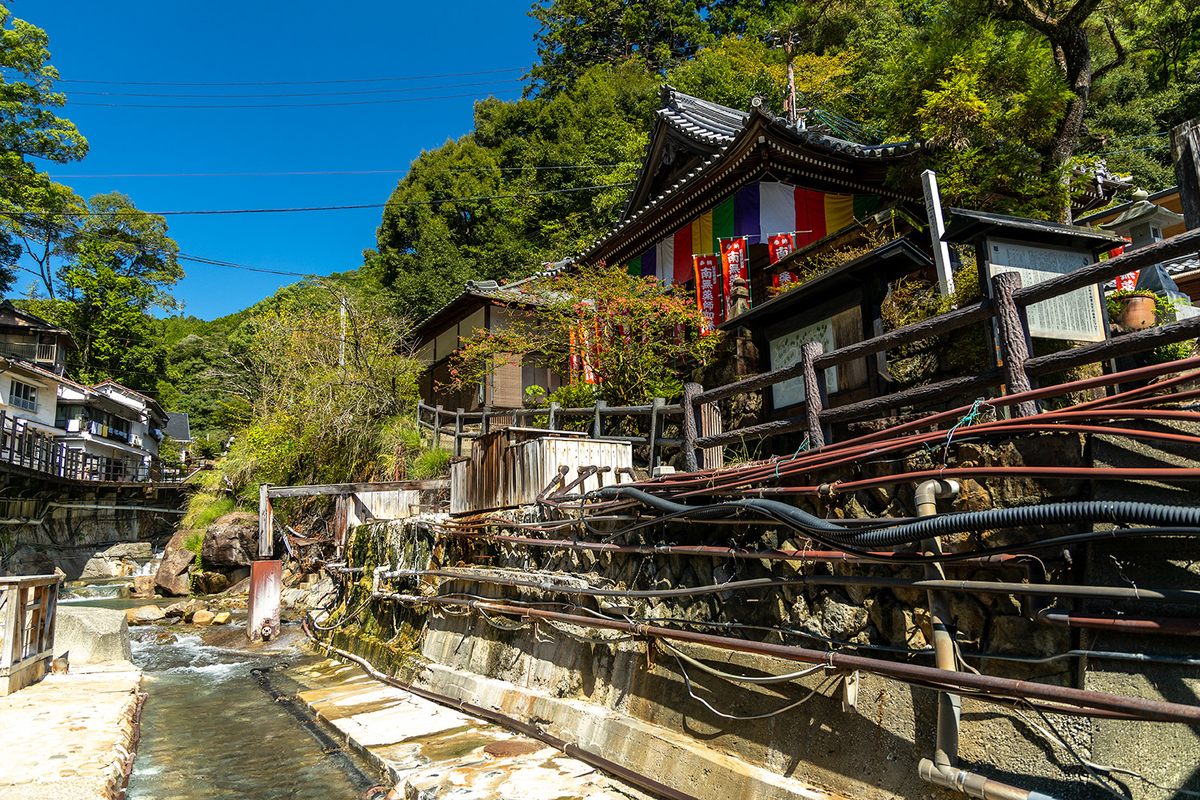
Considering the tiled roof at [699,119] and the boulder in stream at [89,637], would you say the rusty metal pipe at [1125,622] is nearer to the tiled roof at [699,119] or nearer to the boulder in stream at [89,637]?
the tiled roof at [699,119]

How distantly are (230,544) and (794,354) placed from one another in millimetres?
22729

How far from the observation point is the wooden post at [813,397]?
633 centimetres

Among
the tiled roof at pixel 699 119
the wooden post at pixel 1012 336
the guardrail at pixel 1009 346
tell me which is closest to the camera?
the guardrail at pixel 1009 346

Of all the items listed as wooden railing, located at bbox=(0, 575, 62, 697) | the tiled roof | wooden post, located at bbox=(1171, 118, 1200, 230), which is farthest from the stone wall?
the tiled roof

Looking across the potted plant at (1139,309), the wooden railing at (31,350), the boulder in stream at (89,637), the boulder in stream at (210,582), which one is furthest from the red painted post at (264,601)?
the wooden railing at (31,350)

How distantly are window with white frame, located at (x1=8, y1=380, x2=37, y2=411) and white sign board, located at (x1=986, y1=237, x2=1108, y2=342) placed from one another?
4584 centimetres

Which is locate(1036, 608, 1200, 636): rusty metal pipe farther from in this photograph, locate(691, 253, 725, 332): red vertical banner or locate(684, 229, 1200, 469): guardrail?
locate(691, 253, 725, 332): red vertical banner

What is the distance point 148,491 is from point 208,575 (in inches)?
984

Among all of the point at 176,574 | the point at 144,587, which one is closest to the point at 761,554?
the point at 176,574

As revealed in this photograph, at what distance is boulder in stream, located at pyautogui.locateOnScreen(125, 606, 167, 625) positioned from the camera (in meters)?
21.1

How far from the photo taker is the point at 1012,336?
485 centimetres

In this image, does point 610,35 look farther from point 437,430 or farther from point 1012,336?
point 1012,336

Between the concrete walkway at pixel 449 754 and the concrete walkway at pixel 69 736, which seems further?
the concrete walkway at pixel 449 754

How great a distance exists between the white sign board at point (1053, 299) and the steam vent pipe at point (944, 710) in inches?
72.7
